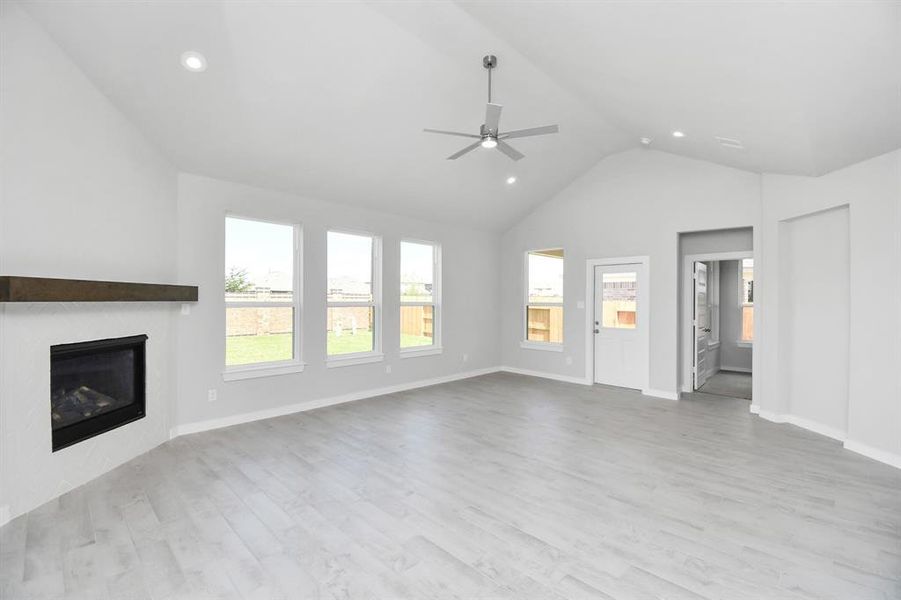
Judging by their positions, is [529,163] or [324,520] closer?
[324,520]

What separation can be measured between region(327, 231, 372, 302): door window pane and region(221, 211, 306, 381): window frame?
0.45 metres

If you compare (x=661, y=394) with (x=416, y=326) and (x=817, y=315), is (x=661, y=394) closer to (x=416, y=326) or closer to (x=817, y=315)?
(x=817, y=315)

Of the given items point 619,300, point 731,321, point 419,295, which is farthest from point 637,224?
point 419,295

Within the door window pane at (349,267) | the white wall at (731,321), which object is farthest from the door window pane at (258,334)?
the white wall at (731,321)

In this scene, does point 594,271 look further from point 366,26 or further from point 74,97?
point 74,97

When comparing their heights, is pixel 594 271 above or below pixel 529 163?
below

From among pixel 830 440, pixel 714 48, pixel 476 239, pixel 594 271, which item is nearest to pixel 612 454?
pixel 830 440

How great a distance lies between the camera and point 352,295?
5.87 meters

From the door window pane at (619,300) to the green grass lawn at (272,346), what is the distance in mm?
3680

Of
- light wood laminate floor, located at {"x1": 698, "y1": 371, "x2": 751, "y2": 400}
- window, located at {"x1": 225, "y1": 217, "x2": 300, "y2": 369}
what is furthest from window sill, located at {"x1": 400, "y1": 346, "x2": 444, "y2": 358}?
light wood laminate floor, located at {"x1": 698, "y1": 371, "x2": 751, "y2": 400}

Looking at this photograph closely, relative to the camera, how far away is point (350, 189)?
5.33m

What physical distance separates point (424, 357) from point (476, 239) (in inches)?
91.5

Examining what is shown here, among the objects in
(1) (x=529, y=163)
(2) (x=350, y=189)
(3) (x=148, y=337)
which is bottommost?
(3) (x=148, y=337)

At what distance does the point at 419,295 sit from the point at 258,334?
8.51 ft
